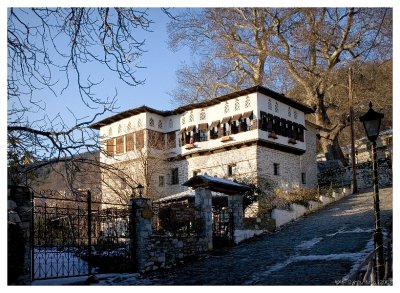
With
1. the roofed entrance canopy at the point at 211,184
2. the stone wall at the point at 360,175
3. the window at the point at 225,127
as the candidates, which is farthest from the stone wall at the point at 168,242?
the window at the point at 225,127

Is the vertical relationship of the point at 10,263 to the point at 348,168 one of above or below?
below

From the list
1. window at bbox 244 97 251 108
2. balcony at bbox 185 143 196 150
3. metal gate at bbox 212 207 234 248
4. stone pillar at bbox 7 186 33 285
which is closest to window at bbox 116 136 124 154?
balcony at bbox 185 143 196 150

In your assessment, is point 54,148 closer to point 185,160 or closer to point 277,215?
point 277,215

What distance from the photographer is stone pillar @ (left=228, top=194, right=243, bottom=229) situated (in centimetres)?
1168

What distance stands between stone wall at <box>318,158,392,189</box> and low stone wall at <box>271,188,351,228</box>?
891mm

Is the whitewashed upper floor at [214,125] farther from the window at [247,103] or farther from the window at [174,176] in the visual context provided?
the window at [174,176]

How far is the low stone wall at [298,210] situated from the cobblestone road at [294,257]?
0.38m

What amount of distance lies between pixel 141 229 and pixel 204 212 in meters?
2.33

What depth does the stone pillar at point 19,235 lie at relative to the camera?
5.90m

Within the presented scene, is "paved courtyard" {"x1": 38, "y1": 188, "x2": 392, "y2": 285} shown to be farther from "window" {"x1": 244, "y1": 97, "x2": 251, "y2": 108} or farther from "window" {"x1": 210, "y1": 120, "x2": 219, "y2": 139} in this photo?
"window" {"x1": 210, "y1": 120, "x2": 219, "y2": 139}

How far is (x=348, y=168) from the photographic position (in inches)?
740

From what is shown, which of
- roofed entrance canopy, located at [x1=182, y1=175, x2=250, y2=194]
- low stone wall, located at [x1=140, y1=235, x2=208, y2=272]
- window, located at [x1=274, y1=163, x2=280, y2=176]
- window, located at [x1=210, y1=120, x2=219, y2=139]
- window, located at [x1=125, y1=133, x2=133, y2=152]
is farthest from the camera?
window, located at [x1=210, y1=120, x2=219, y2=139]
